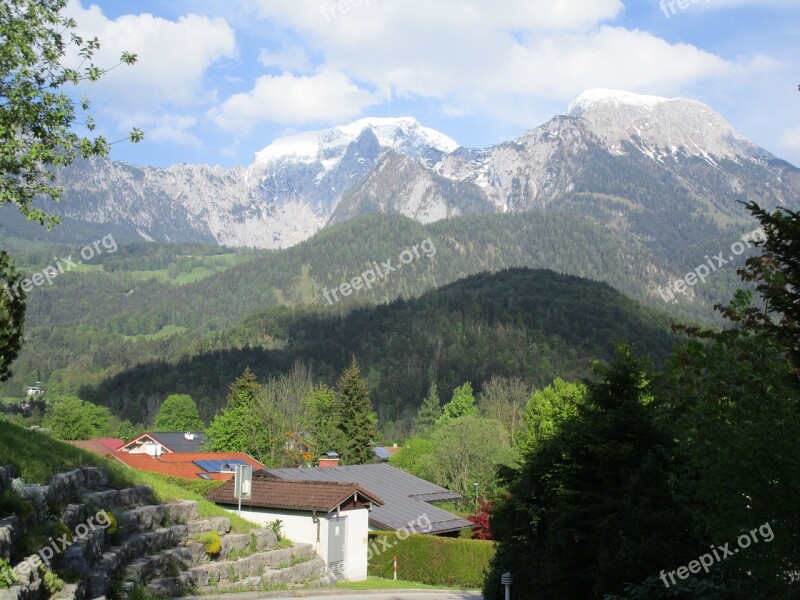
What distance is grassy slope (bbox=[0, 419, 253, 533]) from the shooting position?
15.1 metres

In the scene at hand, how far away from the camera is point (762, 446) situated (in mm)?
10062

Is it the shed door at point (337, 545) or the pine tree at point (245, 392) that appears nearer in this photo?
the shed door at point (337, 545)

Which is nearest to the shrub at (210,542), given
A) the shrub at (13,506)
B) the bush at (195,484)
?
the shrub at (13,506)

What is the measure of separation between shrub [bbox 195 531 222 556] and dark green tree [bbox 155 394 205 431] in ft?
428

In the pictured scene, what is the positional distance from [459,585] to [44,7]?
3053 centimetres

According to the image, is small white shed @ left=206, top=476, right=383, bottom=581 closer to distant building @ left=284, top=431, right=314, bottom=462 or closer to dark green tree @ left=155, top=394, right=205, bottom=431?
distant building @ left=284, top=431, right=314, bottom=462

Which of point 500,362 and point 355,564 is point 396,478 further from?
point 500,362

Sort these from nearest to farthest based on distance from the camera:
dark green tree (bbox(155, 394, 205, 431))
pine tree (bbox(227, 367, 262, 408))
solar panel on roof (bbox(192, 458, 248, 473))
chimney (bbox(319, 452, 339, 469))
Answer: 1. solar panel on roof (bbox(192, 458, 248, 473))
2. chimney (bbox(319, 452, 339, 469))
3. pine tree (bbox(227, 367, 262, 408))
4. dark green tree (bbox(155, 394, 205, 431))

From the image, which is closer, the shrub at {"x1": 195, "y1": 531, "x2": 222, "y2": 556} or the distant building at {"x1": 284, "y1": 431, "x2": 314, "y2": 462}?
the shrub at {"x1": 195, "y1": 531, "x2": 222, "y2": 556}

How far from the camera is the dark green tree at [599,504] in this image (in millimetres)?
14758

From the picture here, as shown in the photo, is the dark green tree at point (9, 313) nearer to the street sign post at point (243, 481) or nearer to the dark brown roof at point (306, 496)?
the street sign post at point (243, 481)

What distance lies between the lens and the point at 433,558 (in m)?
37.3

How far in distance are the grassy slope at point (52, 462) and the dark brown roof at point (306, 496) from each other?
6.04 metres

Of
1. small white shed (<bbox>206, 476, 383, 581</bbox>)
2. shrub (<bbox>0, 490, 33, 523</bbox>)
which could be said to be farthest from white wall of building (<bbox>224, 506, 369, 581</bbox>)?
shrub (<bbox>0, 490, 33, 523</bbox>)
